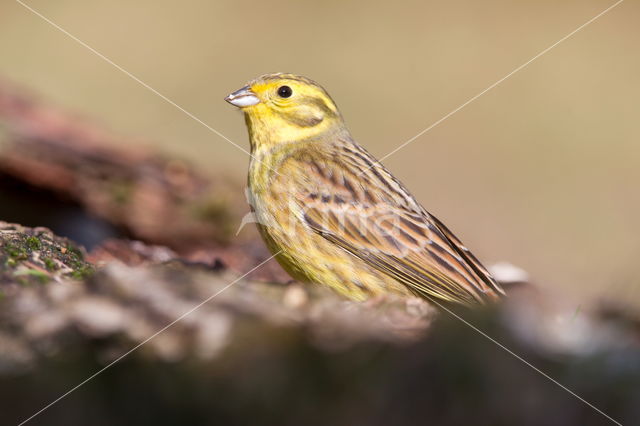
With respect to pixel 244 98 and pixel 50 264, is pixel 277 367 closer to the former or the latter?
pixel 50 264

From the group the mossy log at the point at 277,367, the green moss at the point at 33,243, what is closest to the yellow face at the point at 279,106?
the green moss at the point at 33,243

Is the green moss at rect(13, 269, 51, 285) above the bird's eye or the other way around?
the other way around

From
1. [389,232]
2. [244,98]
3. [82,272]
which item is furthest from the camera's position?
[244,98]

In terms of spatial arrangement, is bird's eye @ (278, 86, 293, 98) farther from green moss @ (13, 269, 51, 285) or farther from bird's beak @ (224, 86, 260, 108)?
green moss @ (13, 269, 51, 285)

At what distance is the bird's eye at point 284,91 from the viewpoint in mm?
2869

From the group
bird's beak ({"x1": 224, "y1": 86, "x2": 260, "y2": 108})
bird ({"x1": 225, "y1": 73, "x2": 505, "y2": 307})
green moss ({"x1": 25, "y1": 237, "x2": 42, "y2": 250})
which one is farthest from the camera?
bird's beak ({"x1": 224, "y1": 86, "x2": 260, "y2": 108})

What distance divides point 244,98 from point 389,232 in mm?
762

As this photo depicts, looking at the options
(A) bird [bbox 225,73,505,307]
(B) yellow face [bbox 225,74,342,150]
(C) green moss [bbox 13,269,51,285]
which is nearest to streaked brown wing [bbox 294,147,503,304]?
(A) bird [bbox 225,73,505,307]

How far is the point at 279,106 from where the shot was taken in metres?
2.89

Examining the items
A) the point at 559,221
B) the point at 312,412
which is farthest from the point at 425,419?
the point at 559,221

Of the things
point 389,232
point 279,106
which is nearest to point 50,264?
point 389,232

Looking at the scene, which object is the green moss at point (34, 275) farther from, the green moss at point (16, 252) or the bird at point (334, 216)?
the bird at point (334, 216)

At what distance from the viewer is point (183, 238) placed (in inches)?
119

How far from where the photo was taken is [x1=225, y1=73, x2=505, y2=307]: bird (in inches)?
94.0
